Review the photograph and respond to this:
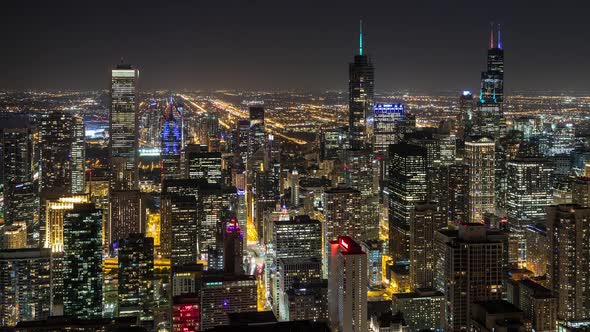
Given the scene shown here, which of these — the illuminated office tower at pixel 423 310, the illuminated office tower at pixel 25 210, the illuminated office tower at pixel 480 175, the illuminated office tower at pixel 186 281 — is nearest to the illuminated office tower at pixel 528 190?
the illuminated office tower at pixel 480 175

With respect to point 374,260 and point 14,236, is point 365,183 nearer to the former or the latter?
point 374,260

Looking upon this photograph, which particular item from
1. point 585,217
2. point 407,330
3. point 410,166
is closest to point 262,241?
point 410,166

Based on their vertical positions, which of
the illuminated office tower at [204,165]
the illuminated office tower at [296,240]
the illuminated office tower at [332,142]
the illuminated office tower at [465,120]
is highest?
the illuminated office tower at [465,120]

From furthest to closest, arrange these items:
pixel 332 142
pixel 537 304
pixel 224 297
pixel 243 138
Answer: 1. pixel 243 138
2. pixel 332 142
3. pixel 224 297
4. pixel 537 304

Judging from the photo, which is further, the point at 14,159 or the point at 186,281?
the point at 14,159

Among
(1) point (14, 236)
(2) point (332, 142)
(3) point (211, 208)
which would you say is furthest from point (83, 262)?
(2) point (332, 142)

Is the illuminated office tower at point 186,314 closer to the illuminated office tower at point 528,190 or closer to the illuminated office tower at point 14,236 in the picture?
the illuminated office tower at point 14,236

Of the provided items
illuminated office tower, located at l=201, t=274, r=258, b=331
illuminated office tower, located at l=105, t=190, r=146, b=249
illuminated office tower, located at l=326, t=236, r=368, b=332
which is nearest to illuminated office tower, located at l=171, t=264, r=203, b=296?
illuminated office tower, located at l=201, t=274, r=258, b=331
